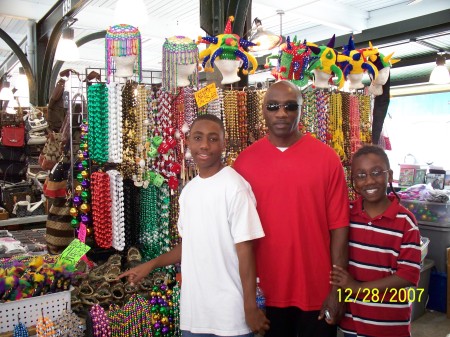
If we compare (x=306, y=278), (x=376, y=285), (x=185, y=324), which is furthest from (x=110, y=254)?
(x=376, y=285)

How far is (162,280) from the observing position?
109 inches

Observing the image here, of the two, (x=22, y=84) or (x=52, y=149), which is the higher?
(x=22, y=84)

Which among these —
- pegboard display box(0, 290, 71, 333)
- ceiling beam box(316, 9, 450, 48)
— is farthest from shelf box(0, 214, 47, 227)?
ceiling beam box(316, 9, 450, 48)

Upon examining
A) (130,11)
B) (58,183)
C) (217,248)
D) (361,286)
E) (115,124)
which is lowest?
(361,286)

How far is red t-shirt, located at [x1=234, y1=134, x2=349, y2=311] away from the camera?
1.94 meters

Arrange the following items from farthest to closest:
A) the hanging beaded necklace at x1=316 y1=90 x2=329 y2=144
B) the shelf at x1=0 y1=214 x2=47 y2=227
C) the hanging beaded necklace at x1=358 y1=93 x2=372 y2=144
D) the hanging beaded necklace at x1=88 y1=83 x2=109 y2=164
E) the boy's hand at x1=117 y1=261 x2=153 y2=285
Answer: the shelf at x1=0 y1=214 x2=47 y2=227 < the hanging beaded necklace at x1=358 y1=93 x2=372 y2=144 < the hanging beaded necklace at x1=316 y1=90 x2=329 y2=144 < the hanging beaded necklace at x1=88 y1=83 x2=109 y2=164 < the boy's hand at x1=117 y1=261 x2=153 y2=285

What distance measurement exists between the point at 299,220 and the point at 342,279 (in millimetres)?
321

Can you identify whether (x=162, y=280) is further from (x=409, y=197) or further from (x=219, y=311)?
(x=409, y=197)

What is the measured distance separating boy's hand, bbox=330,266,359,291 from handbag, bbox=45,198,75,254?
1994 mm

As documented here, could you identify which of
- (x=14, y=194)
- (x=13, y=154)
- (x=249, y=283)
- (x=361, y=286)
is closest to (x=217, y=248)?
(x=249, y=283)

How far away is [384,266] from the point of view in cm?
196

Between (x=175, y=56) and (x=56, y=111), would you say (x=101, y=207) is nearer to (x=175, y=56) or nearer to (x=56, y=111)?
(x=175, y=56)

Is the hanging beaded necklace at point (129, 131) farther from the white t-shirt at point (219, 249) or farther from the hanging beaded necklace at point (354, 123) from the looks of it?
the hanging beaded necklace at point (354, 123)

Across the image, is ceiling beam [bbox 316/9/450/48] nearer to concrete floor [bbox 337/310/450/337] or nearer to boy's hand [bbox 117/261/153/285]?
concrete floor [bbox 337/310/450/337]
